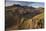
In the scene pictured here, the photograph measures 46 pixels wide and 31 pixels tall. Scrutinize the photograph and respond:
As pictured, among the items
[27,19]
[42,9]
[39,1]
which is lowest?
[27,19]

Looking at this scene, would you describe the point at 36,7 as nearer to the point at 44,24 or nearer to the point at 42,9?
the point at 42,9

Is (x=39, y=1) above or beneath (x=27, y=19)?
above

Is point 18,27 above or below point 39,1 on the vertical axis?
below

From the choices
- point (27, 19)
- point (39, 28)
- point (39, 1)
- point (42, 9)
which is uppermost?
point (39, 1)

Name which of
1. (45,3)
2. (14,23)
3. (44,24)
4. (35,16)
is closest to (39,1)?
(45,3)

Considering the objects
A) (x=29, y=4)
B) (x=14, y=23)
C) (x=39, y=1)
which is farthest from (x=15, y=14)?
(x=39, y=1)
